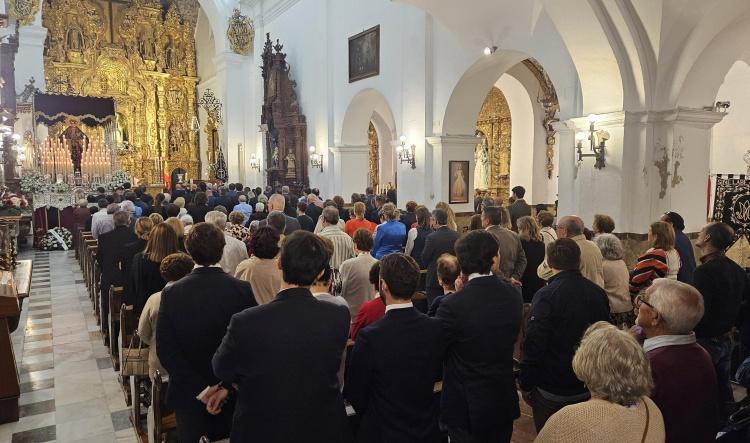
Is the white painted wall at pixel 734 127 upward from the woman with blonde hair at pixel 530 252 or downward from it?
upward

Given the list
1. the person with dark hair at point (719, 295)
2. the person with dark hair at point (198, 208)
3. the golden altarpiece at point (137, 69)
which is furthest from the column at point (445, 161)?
the golden altarpiece at point (137, 69)

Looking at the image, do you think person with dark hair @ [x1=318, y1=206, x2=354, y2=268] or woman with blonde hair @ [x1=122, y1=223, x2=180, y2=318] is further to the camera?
person with dark hair @ [x1=318, y1=206, x2=354, y2=268]

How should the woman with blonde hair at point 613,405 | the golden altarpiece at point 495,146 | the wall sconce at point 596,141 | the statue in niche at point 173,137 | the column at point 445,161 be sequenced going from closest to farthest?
the woman with blonde hair at point 613,405
the wall sconce at point 596,141
the column at point 445,161
the golden altarpiece at point 495,146
the statue in niche at point 173,137

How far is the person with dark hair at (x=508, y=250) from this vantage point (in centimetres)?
536

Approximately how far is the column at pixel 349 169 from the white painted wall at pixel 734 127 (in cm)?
889

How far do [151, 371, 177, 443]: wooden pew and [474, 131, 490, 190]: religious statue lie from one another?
14890 millimetres

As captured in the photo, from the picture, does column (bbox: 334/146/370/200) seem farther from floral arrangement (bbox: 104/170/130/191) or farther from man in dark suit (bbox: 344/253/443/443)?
man in dark suit (bbox: 344/253/443/443)

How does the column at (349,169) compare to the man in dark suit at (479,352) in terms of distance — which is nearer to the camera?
the man in dark suit at (479,352)

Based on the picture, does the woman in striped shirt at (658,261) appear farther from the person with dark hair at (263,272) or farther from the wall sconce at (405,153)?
the wall sconce at (405,153)

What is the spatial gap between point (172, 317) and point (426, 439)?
1429mm

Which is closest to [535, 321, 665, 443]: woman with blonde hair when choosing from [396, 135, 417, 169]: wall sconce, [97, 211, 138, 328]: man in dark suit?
[97, 211, 138, 328]: man in dark suit

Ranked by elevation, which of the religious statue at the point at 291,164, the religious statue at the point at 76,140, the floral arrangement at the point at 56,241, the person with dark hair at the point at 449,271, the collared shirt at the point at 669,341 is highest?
the religious statue at the point at 76,140

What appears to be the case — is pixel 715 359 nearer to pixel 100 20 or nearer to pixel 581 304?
pixel 581 304

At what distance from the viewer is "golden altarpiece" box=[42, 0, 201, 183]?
2339cm
